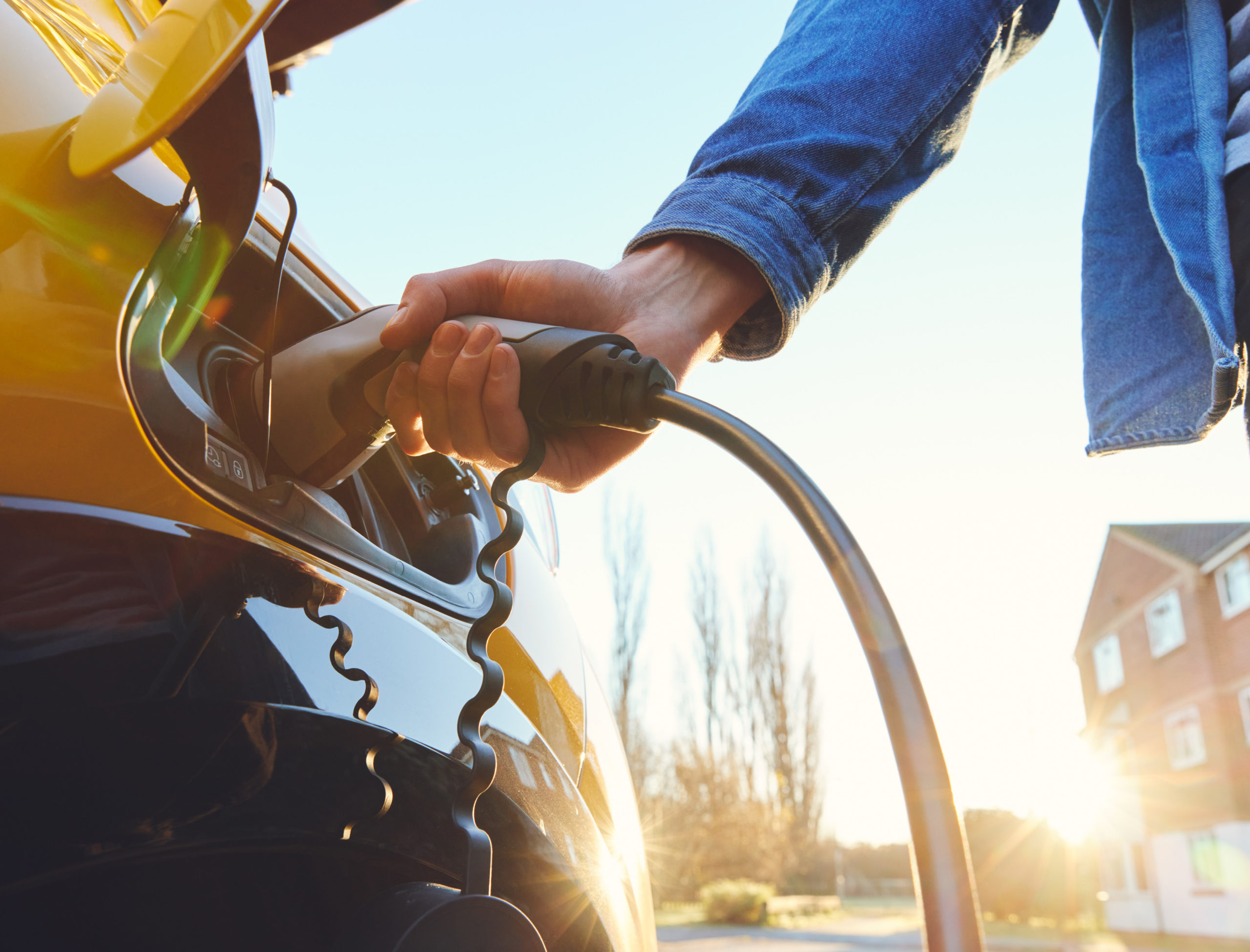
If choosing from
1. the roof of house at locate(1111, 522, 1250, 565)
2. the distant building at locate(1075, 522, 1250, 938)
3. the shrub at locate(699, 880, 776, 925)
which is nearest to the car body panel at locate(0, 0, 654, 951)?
the shrub at locate(699, 880, 776, 925)

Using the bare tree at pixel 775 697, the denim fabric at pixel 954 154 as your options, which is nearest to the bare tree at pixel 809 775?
the bare tree at pixel 775 697

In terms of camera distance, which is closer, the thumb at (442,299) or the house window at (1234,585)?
the thumb at (442,299)

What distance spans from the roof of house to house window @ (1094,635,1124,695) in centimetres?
315

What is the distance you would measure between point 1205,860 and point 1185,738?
2703mm

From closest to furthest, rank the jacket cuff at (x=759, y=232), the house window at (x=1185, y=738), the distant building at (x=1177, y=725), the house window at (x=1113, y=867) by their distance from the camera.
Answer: the jacket cuff at (x=759, y=232), the distant building at (x=1177, y=725), the house window at (x=1185, y=738), the house window at (x=1113, y=867)

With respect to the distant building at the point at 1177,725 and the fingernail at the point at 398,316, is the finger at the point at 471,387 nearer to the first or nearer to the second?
the fingernail at the point at 398,316

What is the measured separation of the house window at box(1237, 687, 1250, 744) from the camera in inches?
765

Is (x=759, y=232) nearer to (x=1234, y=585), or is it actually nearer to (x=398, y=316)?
(x=398, y=316)

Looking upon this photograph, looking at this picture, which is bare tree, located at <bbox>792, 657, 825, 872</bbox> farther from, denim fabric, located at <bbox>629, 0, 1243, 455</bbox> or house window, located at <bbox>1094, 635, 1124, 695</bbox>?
denim fabric, located at <bbox>629, 0, 1243, 455</bbox>

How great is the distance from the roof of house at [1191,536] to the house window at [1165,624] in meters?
1.06

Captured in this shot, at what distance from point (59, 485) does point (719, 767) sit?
25.0 meters

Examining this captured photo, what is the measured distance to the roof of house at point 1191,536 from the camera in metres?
21.4

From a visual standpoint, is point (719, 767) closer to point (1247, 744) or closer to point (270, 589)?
point (1247, 744)

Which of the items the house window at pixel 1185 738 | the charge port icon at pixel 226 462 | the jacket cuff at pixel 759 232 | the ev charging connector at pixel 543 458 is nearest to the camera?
the ev charging connector at pixel 543 458
